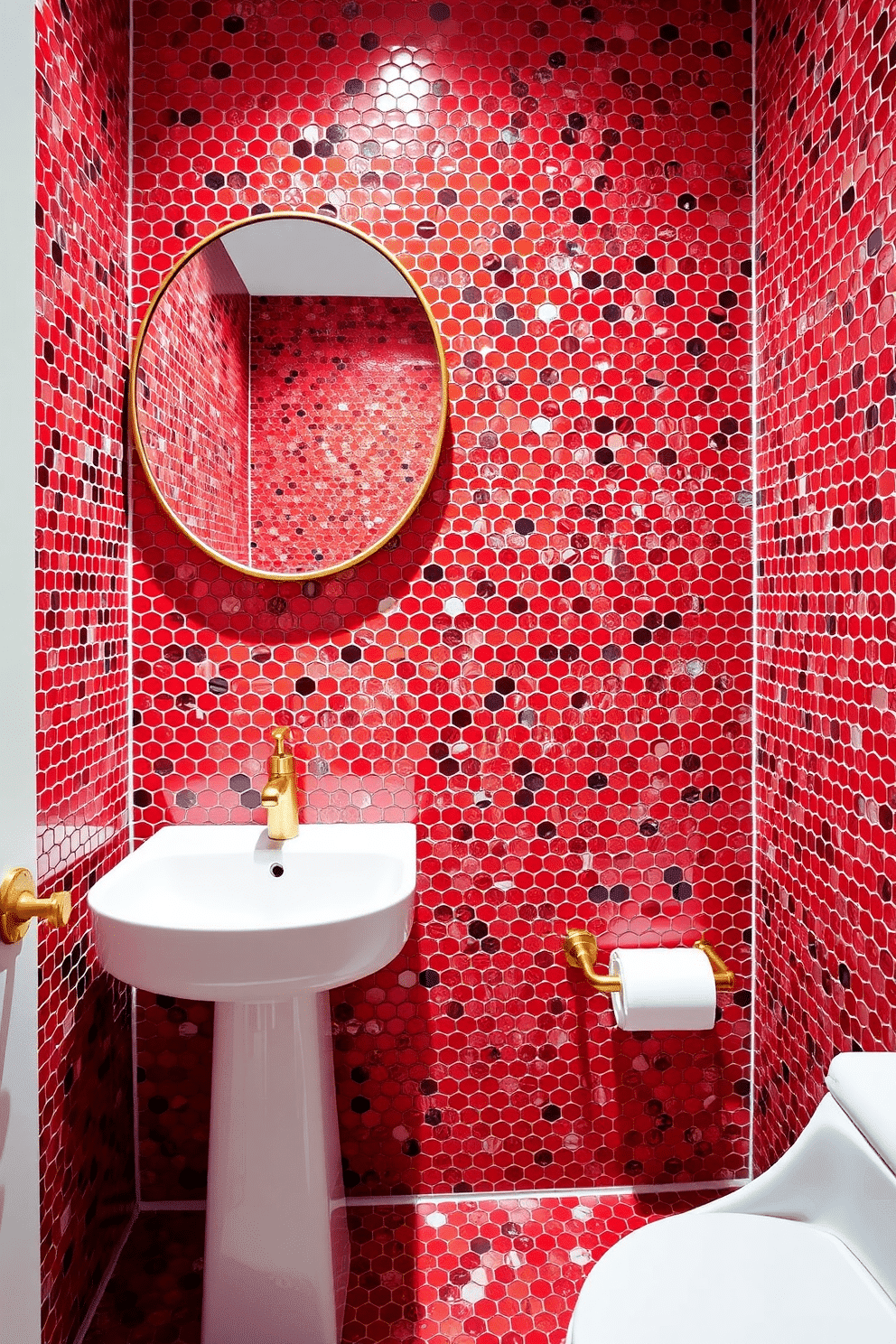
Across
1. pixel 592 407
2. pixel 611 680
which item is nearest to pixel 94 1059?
A: pixel 611 680

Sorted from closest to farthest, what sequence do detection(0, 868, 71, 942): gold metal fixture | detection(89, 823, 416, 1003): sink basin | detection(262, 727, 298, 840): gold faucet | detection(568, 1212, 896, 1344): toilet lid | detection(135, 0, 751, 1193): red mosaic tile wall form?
detection(0, 868, 71, 942): gold metal fixture
detection(568, 1212, 896, 1344): toilet lid
detection(89, 823, 416, 1003): sink basin
detection(262, 727, 298, 840): gold faucet
detection(135, 0, 751, 1193): red mosaic tile wall

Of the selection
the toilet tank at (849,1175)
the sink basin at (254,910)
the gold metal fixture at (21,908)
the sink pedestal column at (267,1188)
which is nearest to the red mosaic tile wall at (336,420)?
the sink basin at (254,910)

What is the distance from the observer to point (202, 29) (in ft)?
5.58

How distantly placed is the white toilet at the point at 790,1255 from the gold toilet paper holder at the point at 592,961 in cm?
50

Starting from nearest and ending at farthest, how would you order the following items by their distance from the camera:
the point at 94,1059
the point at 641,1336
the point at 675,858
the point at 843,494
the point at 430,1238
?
the point at 641,1336, the point at 843,494, the point at 94,1059, the point at 430,1238, the point at 675,858

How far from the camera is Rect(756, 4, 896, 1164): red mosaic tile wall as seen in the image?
1310 millimetres

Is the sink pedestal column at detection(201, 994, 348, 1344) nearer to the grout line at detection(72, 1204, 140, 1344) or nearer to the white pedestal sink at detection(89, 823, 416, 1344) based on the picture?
the white pedestal sink at detection(89, 823, 416, 1344)

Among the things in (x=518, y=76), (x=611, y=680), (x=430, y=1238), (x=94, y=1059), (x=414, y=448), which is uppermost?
(x=518, y=76)

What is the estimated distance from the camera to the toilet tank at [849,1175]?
98 cm

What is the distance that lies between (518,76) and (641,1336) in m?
2.00

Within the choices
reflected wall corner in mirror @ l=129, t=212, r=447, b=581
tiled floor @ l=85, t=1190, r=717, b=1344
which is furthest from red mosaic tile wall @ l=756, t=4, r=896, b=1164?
reflected wall corner in mirror @ l=129, t=212, r=447, b=581

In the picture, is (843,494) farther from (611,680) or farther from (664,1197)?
(664,1197)

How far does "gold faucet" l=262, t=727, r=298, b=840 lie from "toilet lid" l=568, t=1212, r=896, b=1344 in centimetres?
84

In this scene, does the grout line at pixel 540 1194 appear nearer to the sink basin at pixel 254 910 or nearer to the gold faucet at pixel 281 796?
the sink basin at pixel 254 910
